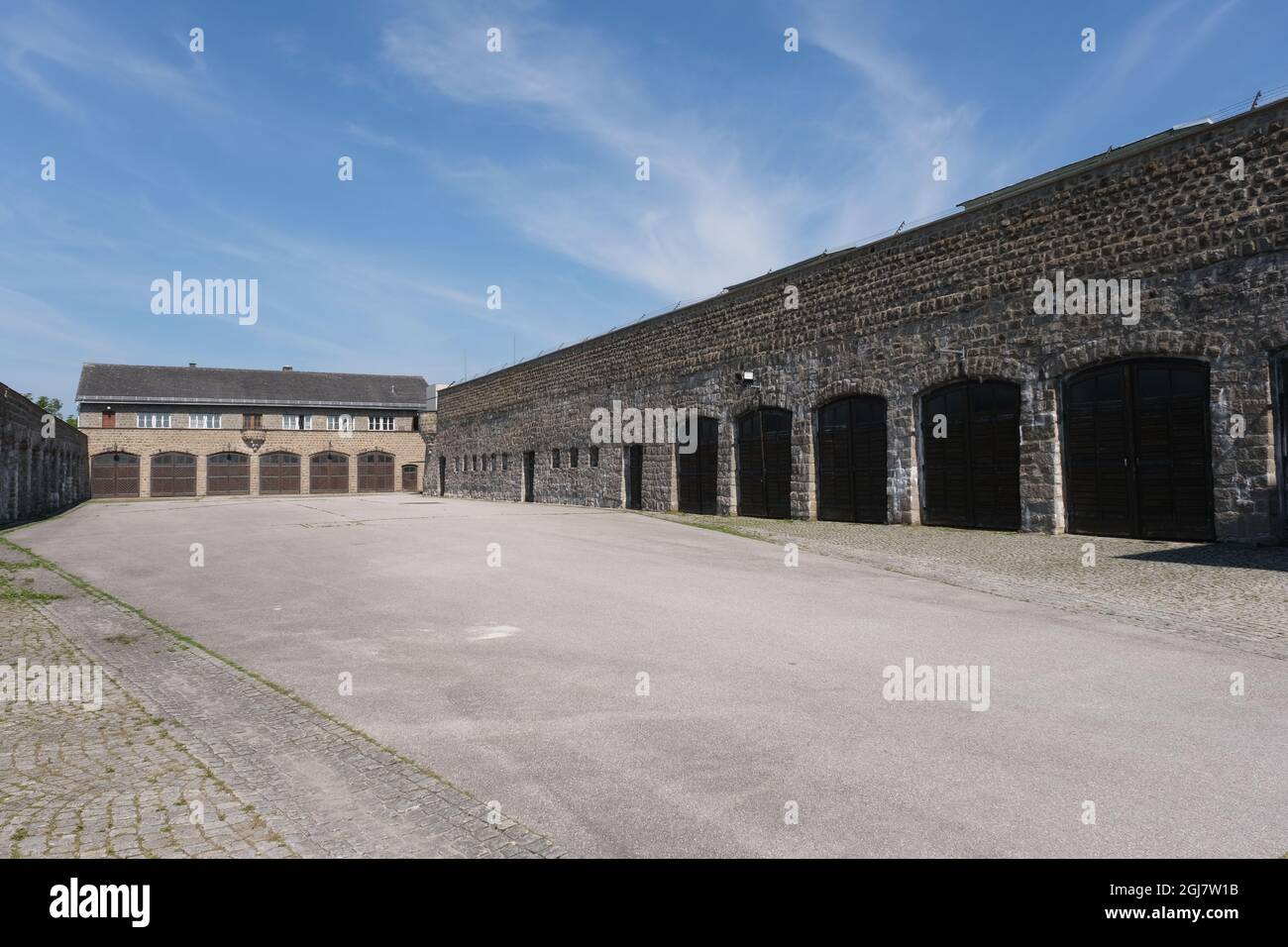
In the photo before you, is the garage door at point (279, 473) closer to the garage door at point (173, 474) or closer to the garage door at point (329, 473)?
the garage door at point (329, 473)

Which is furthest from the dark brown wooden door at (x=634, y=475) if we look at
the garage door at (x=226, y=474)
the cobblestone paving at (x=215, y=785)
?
the garage door at (x=226, y=474)

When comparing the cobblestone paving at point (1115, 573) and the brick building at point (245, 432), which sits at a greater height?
the brick building at point (245, 432)

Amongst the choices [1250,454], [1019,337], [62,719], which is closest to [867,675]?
[62,719]

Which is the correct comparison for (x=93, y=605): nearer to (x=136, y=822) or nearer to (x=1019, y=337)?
(x=136, y=822)

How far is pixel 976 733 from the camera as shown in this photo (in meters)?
4.46

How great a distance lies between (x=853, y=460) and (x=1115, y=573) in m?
8.24

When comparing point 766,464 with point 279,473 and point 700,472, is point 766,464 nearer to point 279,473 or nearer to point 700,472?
point 700,472

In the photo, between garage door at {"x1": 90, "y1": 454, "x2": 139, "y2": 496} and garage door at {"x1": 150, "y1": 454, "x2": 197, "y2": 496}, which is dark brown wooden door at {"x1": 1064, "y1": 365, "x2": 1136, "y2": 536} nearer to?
garage door at {"x1": 150, "y1": 454, "x2": 197, "y2": 496}

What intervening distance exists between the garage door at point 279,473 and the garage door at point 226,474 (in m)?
0.95

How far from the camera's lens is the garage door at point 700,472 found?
22.7 m

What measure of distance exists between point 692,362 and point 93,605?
56.4 ft

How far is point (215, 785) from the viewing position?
3.69m

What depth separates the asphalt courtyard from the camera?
3.31 metres

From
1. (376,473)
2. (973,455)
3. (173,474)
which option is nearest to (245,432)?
(173,474)
